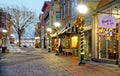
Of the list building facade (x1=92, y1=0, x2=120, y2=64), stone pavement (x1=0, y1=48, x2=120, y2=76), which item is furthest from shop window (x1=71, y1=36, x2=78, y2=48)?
stone pavement (x1=0, y1=48, x2=120, y2=76)

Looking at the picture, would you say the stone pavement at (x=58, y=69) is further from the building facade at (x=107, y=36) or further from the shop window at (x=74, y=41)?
the shop window at (x=74, y=41)

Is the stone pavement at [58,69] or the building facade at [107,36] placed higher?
the building facade at [107,36]

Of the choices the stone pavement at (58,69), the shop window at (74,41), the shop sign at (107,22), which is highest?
the shop sign at (107,22)

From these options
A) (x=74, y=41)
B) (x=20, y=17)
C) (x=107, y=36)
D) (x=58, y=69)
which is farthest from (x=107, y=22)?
(x=20, y=17)

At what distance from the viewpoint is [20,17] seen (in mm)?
80125

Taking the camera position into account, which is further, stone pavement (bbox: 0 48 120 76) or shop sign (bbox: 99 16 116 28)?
shop sign (bbox: 99 16 116 28)

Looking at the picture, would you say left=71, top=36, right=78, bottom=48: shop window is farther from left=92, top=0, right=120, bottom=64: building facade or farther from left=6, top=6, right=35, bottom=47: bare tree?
left=6, top=6, right=35, bottom=47: bare tree

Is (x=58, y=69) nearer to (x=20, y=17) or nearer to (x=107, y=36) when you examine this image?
(x=107, y=36)

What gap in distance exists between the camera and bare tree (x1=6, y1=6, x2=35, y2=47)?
7981cm

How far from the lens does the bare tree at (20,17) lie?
7981cm

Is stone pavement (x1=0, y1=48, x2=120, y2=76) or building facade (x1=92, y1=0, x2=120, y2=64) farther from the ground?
building facade (x1=92, y1=0, x2=120, y2=64)

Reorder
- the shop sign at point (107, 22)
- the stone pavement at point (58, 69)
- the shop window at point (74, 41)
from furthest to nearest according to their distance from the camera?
the shop window at point (74, 41)
the shop sign at point (107, 22)
the stone pavement at point (58, 69)

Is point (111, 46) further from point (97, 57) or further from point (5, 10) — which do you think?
point (5, 10)

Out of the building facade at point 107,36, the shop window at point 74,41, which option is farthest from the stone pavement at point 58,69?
the shop window at point 74,41
